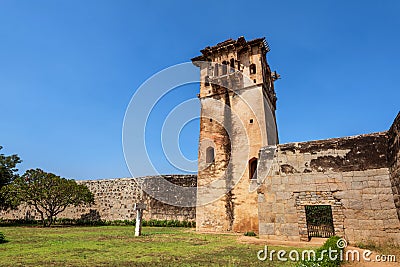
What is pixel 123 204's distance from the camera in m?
21.9

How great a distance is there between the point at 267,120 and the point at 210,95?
4406 millimetres

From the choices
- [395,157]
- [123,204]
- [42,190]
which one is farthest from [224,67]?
[42,190]

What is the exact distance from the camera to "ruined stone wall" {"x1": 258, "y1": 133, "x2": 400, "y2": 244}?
9.06 metres

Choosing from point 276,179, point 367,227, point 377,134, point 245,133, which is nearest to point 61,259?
point 276,179

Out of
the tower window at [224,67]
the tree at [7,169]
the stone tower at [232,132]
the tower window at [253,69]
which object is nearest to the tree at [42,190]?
the tree at [7,169]

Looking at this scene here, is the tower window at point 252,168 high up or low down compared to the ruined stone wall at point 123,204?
up

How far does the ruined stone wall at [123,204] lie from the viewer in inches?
810

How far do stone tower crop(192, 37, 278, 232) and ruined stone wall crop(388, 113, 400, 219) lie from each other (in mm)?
7142

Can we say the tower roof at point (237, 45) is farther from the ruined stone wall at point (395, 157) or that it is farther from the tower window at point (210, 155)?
the ruined stone wall at point (395, 157)

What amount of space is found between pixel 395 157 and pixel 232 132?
951 cm

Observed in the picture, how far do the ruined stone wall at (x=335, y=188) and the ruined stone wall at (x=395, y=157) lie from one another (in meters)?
0.30

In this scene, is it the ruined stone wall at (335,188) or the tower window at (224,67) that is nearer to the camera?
the ruined stone wall at (335,188)

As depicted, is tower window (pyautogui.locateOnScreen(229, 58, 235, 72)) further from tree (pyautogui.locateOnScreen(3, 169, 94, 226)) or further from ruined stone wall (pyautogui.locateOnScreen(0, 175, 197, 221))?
tree (pyautogui.locateOnScreen(3, 169, 94, 226))

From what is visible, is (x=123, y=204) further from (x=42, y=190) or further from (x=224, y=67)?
(x=224, y=67)
